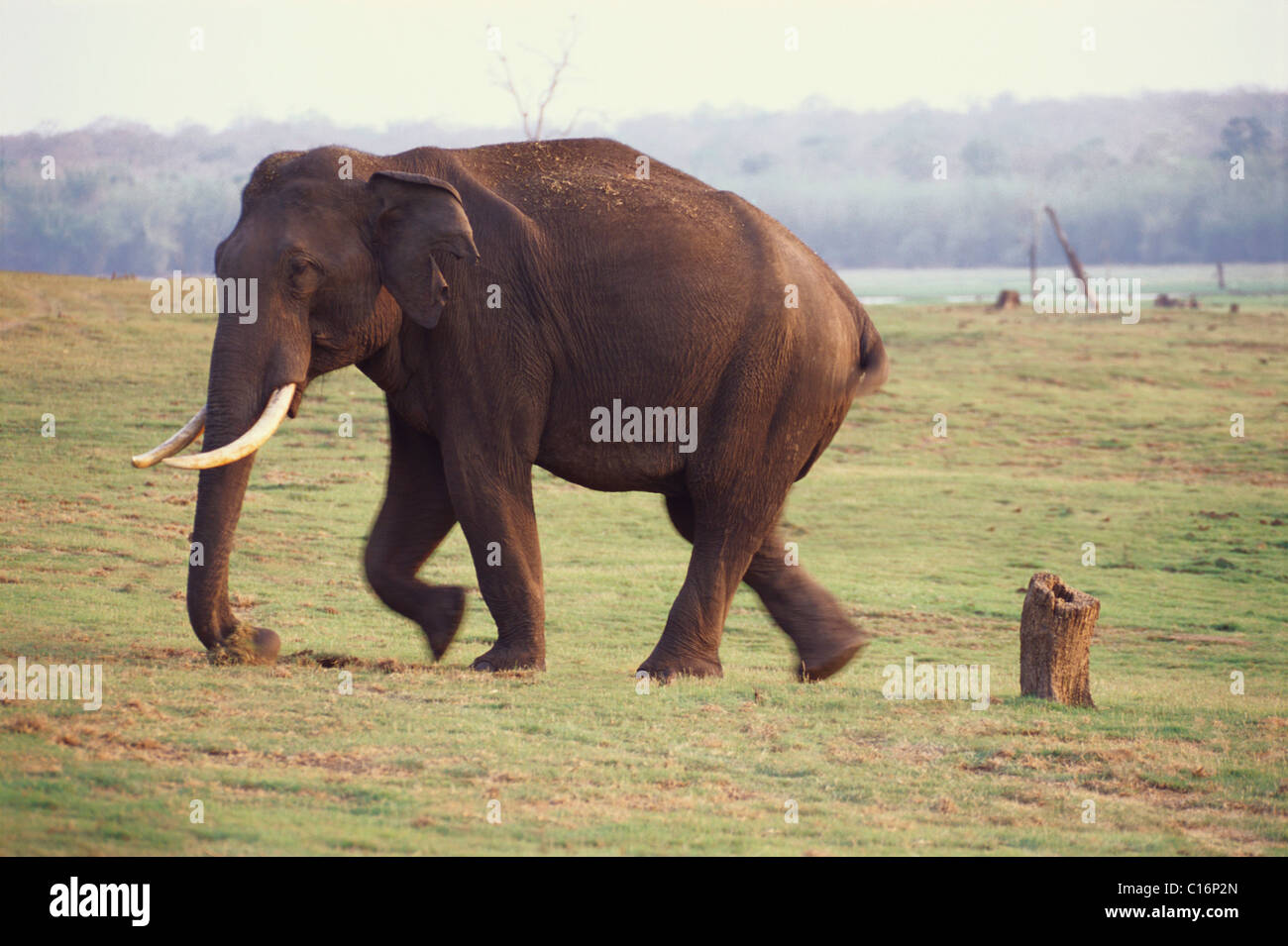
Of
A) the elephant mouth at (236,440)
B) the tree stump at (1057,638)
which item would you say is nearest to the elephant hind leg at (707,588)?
the tree stump at (1057,638)

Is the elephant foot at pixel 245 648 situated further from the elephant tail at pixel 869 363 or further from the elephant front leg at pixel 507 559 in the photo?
the elephant tail at pixel 869 363

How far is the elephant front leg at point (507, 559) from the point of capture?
10672 millimetres

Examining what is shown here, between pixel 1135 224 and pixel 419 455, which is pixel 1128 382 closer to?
pixel 419 455

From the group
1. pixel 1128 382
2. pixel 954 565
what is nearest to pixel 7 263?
pixel 1128 382

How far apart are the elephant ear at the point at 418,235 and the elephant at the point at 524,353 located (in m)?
0.01

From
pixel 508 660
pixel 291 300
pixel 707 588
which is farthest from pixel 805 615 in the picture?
pixel 291 300

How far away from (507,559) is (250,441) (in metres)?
2.03

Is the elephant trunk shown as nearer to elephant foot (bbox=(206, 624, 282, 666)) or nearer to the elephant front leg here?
elephant foot (bbox=(206, 624, 282, 666))

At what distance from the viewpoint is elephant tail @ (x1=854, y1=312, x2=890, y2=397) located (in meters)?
12.0

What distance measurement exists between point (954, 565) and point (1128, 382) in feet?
53.1

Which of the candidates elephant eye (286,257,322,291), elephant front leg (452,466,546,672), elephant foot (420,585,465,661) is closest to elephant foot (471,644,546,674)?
elephant front leg (452,466,546,672)

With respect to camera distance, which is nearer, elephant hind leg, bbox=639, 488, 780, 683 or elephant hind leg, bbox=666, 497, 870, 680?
elephant hind leg, bbox=639, 488, 780, 683

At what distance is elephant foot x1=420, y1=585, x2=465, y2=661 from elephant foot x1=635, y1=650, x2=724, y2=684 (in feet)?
4.46

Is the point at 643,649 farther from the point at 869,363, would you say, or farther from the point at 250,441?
the point at 250,441
